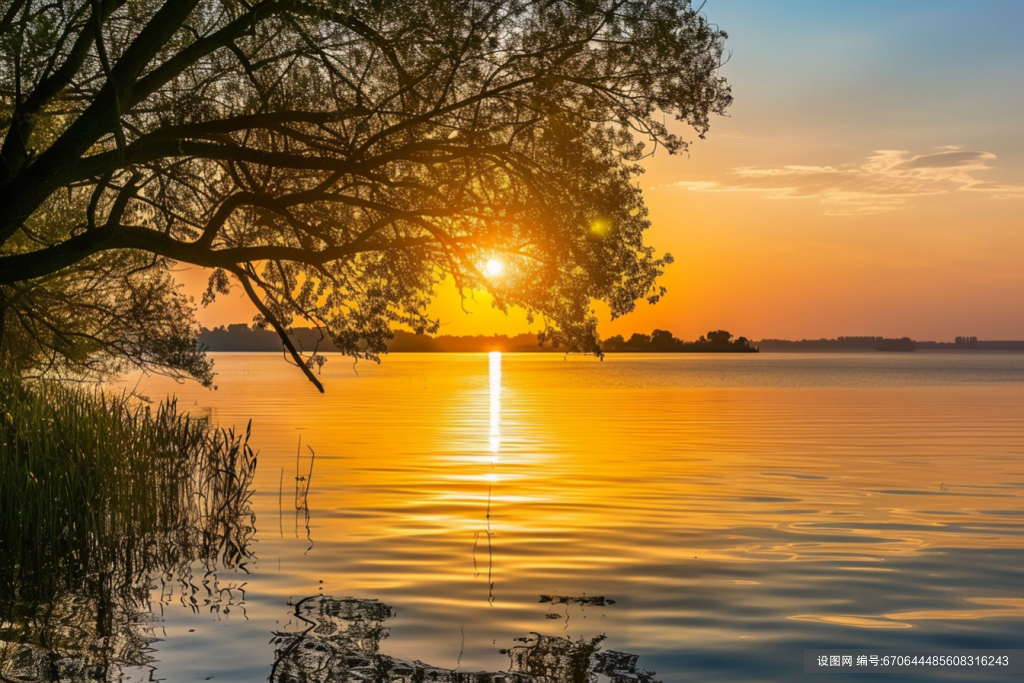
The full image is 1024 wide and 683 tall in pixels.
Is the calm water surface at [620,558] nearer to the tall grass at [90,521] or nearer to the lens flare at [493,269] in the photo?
the tall grass at [90,521]

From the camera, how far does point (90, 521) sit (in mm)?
12094

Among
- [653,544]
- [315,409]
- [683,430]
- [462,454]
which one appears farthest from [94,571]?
[315,409]

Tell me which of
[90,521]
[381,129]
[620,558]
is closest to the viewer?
[90,521]

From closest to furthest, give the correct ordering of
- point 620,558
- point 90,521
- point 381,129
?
point 90,521, point 620,558, point 381,129

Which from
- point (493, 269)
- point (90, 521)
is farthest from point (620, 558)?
point (493, 269)

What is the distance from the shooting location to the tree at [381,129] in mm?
15727

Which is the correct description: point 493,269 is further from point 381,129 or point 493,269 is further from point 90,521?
point 90,521

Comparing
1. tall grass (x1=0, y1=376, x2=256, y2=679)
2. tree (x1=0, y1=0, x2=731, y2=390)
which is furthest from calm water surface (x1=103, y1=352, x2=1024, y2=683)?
tree (x1=0, y1=0, x2=731, y2=390)

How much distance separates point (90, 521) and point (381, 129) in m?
8.70

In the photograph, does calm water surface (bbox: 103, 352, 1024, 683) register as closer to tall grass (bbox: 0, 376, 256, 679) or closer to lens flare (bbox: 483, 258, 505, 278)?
tall grass (bbox: 0, 376, 256, 679)

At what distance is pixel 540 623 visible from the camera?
9.98 metres

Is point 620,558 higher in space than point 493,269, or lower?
lower

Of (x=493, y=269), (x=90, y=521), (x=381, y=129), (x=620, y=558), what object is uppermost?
(x=381, y=129)

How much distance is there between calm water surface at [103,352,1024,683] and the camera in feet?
30.7
